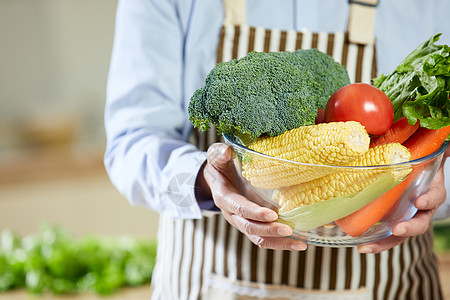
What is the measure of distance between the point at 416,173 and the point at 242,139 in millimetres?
161

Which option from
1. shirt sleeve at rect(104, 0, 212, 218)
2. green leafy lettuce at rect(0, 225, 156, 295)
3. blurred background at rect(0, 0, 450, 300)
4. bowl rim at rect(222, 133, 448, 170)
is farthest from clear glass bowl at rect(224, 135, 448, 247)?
blurred background at rect(0, 0, 450, 300)

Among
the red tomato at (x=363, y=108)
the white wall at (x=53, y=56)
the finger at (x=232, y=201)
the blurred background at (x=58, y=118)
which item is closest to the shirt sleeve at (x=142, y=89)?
the finger at (x=232, y=201)

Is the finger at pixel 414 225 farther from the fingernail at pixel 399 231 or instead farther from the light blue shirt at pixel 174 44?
the light blue shirt at pixel 174 44

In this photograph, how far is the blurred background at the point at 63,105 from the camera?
6.70 feet

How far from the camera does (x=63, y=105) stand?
2799mm

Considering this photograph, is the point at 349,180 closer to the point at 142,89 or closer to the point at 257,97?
the point at 257,97

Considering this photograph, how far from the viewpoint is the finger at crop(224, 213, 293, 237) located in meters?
0.43

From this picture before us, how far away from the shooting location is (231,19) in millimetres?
691

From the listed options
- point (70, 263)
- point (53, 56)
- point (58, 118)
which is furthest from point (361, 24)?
point (53, 56)

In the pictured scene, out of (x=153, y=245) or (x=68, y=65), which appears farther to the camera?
(x=68, y=65)

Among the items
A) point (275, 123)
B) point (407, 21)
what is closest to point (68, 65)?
point (407, 21)

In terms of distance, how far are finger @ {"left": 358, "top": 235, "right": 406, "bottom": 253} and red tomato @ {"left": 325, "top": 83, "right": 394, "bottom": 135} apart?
5.3 inches

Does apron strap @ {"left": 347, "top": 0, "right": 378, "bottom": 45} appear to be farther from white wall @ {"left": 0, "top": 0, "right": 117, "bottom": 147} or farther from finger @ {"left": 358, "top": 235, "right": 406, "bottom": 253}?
white wall @ {"left": 0, "top": 0, "right": 117, "bottom": 147}

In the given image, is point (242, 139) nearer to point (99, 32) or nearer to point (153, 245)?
point (153, 245)
